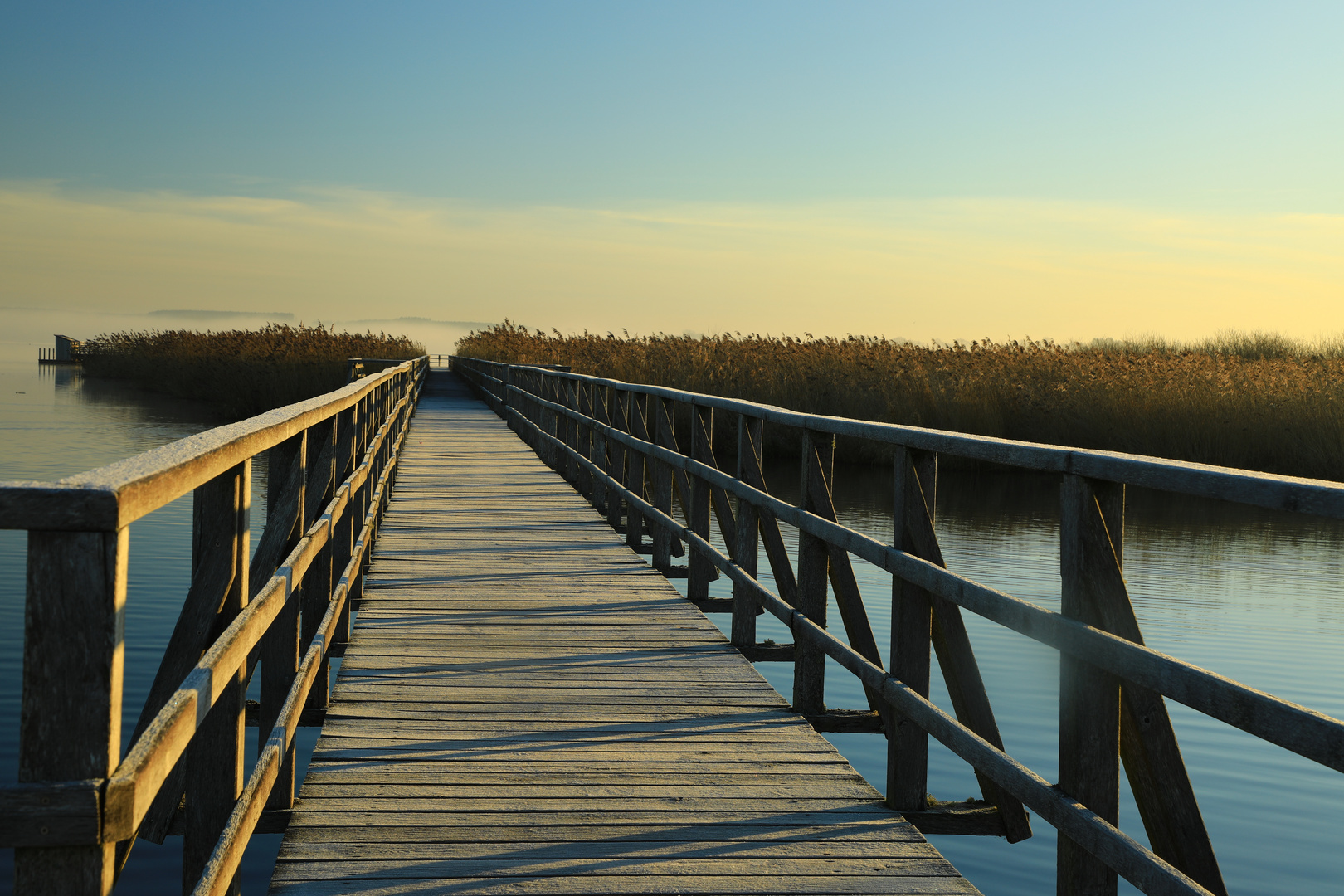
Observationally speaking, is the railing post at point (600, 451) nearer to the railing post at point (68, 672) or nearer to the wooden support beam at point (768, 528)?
the wooden support beam at point (768, 528)

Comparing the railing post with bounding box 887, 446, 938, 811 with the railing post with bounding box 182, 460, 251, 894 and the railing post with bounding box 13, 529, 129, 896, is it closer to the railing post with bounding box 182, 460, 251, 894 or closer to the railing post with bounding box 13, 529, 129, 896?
the railing post with bounding box 182, 460, 251, 894

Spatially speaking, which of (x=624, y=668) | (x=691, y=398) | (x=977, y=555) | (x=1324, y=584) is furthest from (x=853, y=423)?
(x=1324, y=584)

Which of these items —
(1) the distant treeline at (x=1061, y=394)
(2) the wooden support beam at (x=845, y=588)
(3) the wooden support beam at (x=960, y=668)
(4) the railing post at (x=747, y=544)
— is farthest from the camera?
(1) the distant treeline at (x=1061, y=394)

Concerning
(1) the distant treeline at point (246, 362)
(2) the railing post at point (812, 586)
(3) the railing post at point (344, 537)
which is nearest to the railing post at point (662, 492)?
(3) the railing post at point (344, 537)

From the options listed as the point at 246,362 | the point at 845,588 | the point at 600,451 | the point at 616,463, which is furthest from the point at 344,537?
the point at 246,362

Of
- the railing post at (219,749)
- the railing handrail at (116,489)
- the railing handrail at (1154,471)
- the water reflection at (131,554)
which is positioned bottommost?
the water reflection at (131,554)

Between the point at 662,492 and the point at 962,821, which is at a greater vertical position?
the point at 662,492

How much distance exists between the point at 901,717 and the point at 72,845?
2.70 metres

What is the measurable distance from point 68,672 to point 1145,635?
10015 millimetres

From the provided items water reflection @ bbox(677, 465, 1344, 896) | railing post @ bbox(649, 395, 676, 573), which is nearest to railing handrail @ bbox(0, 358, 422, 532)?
water reflection @ bbox(677, 465, 1344, 896)

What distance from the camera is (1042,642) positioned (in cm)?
264

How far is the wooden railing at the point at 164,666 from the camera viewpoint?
156 centimetres

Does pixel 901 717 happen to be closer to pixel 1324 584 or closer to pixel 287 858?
pixel 287 858

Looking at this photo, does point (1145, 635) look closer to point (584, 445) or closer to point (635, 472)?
point (635, 472)
